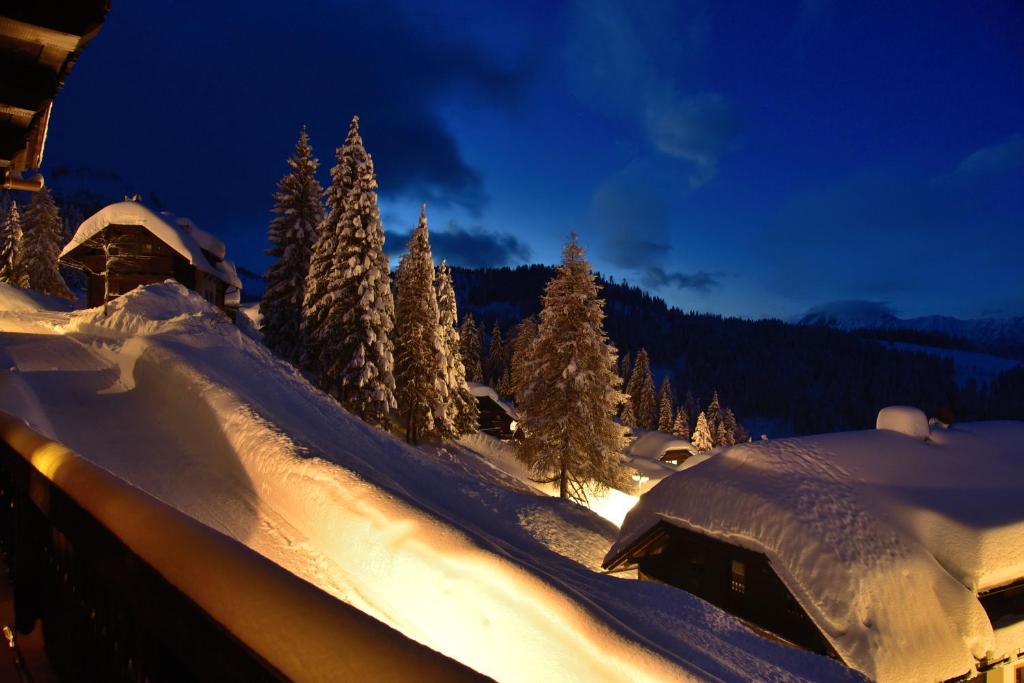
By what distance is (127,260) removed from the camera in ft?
80.2

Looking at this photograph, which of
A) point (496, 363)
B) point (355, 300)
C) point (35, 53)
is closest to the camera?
point (35, 53)

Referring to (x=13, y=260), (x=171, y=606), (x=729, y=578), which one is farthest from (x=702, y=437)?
(x=13, y=260)

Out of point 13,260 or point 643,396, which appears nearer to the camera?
point 13,260

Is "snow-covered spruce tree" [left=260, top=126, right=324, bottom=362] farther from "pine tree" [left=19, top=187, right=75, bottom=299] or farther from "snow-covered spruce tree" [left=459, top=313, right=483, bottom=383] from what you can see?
"snow-covered spruce tree" [left=459, top=313, right=483, bottom=383]

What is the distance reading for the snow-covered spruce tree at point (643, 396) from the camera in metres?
72.7

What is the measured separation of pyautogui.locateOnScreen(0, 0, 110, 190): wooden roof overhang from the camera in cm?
290

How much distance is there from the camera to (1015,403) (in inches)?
5738

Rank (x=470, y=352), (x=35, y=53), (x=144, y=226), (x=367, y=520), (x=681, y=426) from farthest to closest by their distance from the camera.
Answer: (x=681, y=426) → (x=470, y=352) → (x=144, y=226) → (x=367, y=520) → (x=35, y=53)

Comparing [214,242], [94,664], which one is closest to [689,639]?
[94,664]

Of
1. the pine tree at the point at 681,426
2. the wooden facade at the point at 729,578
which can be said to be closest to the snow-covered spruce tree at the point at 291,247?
the wooden facade at the point at 729,578

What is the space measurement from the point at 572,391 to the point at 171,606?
22710 mm

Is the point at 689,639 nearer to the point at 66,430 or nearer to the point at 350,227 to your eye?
the point at 66,430

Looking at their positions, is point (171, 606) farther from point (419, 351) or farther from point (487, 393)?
point (487, 393)

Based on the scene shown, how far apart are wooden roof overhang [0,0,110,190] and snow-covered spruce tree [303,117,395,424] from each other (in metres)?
20.6
